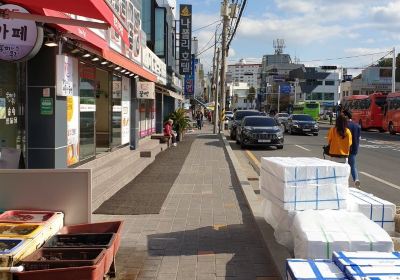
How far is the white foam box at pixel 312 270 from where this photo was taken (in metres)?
3.44

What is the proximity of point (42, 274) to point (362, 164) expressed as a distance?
569 inches

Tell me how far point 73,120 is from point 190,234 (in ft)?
12.4

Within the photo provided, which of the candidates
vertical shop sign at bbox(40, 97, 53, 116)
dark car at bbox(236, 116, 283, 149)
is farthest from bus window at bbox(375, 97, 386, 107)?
vertical shop sign at bbox(40, 97, 53, 116)

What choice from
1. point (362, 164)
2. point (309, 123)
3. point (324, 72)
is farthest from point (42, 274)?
point (324, 72)

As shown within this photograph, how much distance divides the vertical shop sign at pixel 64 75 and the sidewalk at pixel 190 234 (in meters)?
2.12

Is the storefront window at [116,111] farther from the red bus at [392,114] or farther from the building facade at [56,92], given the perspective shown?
the red bus at [392,114]

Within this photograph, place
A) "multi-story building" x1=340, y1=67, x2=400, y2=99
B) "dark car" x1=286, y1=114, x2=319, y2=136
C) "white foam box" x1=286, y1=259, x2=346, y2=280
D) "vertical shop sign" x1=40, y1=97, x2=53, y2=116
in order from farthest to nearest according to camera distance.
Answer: "multi-story building" x1=340, y1=67, x2=400, y2=99
"dark car" x1=286, y1=114, x2=319, y2=136
"vertical shop sign" x1=40, y1=97, x2=53, y2=116
"white foam box" x1=286, y1=259, x2=346, y2=280

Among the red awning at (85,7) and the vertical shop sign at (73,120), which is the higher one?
the red awning at (85,7)

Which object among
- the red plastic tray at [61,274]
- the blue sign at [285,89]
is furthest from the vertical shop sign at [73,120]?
the blue sign at [285,89]

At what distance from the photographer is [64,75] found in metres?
8.12

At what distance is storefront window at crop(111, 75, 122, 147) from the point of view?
541 inches

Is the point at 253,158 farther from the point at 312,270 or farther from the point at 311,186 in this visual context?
the point at 312,270

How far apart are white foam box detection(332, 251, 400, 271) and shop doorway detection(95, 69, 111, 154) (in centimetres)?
927

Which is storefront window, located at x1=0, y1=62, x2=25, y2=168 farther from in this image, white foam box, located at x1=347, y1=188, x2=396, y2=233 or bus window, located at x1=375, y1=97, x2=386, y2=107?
bus window, located at x1=375, y1=97, x2=386, y2=107
